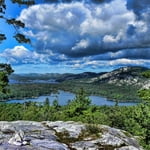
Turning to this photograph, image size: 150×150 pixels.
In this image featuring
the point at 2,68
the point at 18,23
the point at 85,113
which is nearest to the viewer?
the point at 18,23

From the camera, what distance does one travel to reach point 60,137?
15.5m

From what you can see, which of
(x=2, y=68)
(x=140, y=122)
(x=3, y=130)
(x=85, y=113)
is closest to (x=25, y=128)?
(x=3, y=130)

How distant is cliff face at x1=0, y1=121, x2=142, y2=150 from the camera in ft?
43.7

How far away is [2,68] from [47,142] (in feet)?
24.5

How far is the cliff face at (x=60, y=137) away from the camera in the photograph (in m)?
13.3

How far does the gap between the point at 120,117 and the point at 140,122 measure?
239ft

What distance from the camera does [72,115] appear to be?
212 feet

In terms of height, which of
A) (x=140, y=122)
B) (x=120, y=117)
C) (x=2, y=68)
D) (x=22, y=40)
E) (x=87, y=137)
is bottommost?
(x=120, y=117)

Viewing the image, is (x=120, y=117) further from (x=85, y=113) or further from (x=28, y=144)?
(x=28, y=144)

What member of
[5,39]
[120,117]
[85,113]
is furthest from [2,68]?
[120,117]

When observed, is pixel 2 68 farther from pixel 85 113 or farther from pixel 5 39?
pixel 85 113

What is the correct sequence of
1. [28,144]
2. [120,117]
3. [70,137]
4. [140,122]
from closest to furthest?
[28,144] → [70,137] → [140,122] → [120,117]

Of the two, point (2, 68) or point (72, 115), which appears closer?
point (2, 68)

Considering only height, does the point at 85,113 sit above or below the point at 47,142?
below
